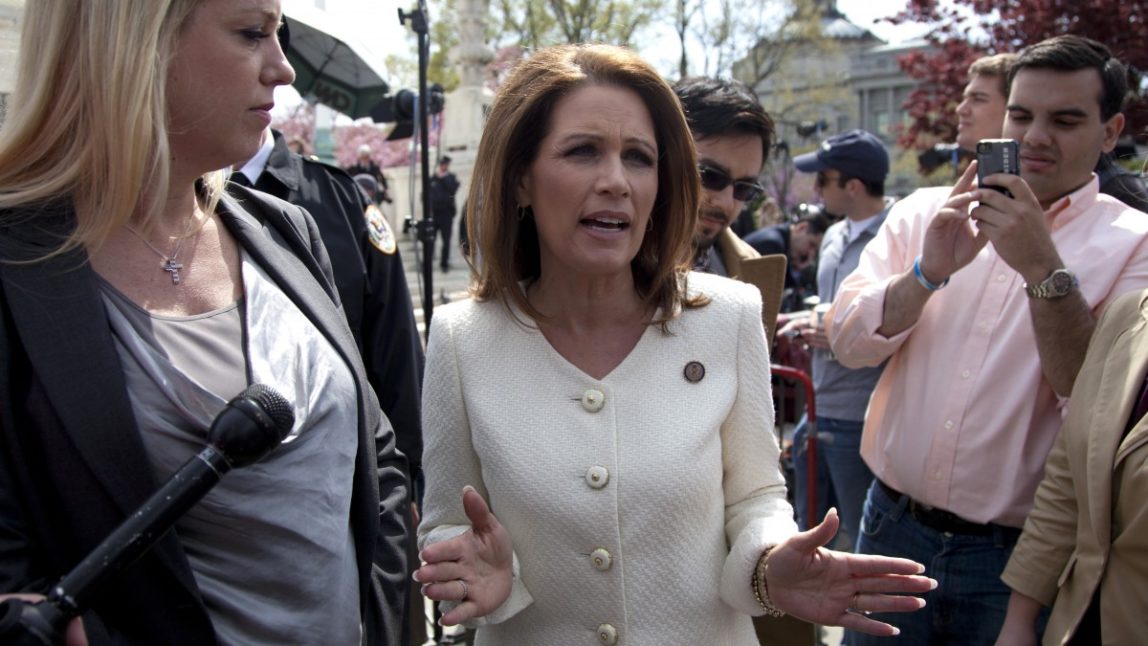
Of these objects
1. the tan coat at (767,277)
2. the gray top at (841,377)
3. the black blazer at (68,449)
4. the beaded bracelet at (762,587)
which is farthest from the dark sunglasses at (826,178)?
the black blazer at (68,449)

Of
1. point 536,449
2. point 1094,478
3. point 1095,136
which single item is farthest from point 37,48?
point 1095,136

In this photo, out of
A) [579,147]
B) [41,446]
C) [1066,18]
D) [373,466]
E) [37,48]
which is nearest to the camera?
[41,446]

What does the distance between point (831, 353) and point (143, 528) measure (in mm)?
3869

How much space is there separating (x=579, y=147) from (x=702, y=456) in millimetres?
696

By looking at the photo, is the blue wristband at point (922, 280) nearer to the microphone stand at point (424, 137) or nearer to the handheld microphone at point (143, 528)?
the handheld microphone at point (143, 528)

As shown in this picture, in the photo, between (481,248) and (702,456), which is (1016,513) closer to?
(702,456)

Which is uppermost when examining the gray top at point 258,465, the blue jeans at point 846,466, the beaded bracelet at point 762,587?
the gray top at point 258,465

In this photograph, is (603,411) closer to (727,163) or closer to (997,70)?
(727,163)


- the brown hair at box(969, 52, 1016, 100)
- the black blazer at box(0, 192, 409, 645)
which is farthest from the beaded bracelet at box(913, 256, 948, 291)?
the black blazer at box(0, 192, 409, 645)

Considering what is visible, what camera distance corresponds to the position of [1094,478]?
2.12m

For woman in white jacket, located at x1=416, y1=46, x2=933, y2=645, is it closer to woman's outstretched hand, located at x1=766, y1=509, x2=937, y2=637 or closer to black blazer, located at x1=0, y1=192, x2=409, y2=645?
woman's outstretched hand, located at x1=766, y1=509, x2=937, y2=637

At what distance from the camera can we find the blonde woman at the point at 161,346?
4.93ft

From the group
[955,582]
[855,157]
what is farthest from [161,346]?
[855,157]

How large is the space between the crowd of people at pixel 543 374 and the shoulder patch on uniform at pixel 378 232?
6cm
